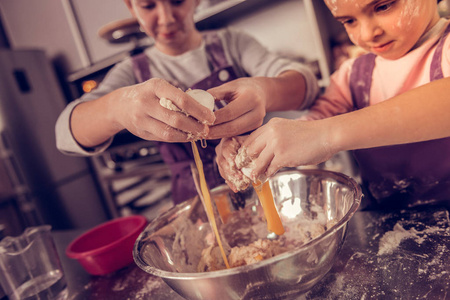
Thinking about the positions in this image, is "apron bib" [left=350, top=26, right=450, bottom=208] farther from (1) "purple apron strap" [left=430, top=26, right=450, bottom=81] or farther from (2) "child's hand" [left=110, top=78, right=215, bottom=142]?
(2) "child's hand" [left=110, top=78, right=215, bottom=142]

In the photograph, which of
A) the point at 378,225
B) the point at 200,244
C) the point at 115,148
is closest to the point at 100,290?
the point at 200,244

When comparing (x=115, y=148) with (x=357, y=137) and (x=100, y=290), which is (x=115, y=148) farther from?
(x=357, y=137)

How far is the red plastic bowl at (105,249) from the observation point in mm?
775

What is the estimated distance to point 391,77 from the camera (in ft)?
2.70

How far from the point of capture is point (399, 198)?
0.83 m

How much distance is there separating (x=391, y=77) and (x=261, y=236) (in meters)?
0.52

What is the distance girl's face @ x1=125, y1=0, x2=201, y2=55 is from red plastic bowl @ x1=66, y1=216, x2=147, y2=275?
1.80 ft

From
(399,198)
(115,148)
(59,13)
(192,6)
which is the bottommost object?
(399,198)

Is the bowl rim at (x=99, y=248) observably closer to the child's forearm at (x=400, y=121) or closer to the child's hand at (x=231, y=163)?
the child's hand at (x=231, y=163)

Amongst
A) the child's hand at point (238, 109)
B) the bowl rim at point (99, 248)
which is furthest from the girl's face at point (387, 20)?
the bowl rim at point (99, 248)

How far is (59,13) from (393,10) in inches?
110

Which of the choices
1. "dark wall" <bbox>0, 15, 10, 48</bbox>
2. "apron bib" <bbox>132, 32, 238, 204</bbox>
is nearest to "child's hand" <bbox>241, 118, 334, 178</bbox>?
"apron bib" <bbox>132, 32, 238, 204</bbox>

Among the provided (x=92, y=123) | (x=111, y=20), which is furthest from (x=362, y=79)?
(x=111, y=20)

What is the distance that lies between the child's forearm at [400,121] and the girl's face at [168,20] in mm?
588
